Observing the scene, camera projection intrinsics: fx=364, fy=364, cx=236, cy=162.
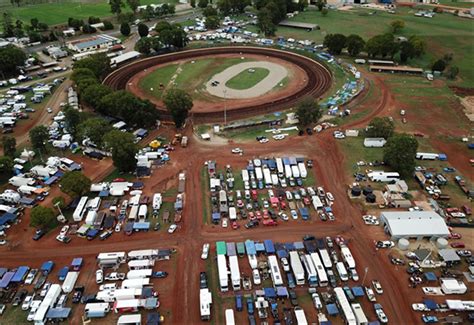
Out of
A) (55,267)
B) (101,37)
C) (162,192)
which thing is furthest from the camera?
(101,37)

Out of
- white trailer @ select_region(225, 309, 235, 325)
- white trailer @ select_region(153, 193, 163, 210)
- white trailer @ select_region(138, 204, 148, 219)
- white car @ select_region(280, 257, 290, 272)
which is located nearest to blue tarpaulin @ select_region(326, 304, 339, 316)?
white car @ select_region(280, 257, 290, 272)

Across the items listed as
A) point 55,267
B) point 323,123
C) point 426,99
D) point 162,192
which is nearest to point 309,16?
point 426,99

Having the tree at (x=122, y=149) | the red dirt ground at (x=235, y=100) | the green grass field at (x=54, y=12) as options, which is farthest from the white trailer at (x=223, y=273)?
the green grass field at (x=54, y=12)

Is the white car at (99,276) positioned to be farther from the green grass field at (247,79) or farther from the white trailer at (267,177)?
the green grass field at (247,79)

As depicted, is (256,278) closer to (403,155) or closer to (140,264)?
(140,264)

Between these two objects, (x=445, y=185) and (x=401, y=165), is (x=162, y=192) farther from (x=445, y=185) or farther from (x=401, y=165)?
(x=445, y=185)

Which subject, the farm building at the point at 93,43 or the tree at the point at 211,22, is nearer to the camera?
the farm building at the point at 93,43
